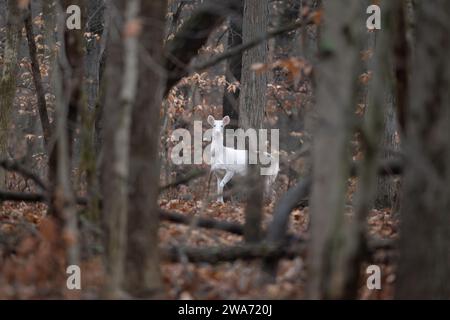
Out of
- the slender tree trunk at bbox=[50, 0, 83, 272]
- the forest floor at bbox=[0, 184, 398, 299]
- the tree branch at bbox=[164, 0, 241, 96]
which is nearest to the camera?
the slender tree trunk at bbox=[50, 0, 83, 272]

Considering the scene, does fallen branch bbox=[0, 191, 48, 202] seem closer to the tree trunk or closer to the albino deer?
the tree trunk

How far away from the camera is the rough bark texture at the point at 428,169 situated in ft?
18.5

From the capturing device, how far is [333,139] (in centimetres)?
557

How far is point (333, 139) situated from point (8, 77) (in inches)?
393

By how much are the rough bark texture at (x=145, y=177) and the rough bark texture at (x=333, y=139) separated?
1297mm

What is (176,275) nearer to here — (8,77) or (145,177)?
(145,177)

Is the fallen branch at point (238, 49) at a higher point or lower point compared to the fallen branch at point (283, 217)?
higher

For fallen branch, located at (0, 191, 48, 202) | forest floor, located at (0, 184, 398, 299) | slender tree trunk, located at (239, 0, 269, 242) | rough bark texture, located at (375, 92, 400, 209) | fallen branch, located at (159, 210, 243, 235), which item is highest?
slender tree trunk, located at (239, 0, 269, 242)

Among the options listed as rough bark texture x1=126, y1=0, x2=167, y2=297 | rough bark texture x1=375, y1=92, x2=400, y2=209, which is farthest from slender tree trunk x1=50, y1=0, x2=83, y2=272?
rough bark texture x1=375, y1=92, x2=400, y2=209

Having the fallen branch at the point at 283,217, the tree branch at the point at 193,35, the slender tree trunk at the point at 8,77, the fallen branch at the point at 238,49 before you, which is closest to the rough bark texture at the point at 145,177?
the fallen branch at the point at 238,49

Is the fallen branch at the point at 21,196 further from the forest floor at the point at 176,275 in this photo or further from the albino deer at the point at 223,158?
the albino deer at the point at 223,158

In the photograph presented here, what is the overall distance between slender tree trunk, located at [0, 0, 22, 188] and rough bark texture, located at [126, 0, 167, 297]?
27.4 ft

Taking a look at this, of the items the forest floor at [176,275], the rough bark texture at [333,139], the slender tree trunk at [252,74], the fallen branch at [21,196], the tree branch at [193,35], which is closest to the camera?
the rough bark texture at [333,139]

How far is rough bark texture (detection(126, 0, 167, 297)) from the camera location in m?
6.11
